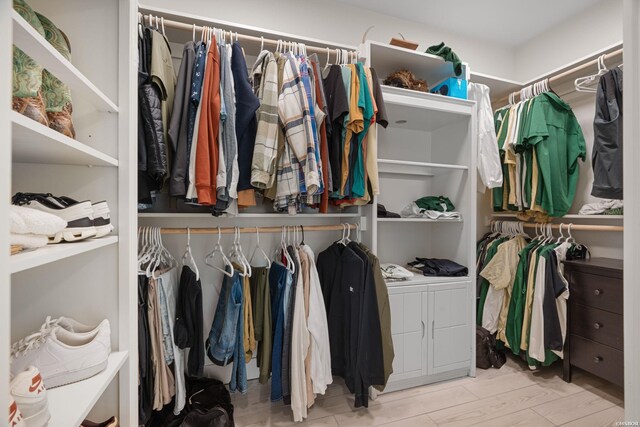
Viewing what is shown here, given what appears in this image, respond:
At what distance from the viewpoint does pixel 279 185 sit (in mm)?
1456

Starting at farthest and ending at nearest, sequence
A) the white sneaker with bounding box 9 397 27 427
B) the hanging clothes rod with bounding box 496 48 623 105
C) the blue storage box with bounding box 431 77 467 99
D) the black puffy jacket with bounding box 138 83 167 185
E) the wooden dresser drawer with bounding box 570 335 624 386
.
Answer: the blue storage box with bounding box 431 77 467 99
the hanging clothes rod with bounding box 496 48 623 105
the wooden dresser drawer with bounding box 570 335 624 386
the black puffy jacket with bounding box 138 83 167 185
the white sneaker with bounding box 9 397 27 427

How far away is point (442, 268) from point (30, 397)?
204 cm

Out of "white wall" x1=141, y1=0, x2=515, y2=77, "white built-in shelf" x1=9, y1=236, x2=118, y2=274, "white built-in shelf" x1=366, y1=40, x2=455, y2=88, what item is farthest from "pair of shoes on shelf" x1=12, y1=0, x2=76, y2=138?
"white built-in shelf" x1=366, y1=40, x2=455, y2=88

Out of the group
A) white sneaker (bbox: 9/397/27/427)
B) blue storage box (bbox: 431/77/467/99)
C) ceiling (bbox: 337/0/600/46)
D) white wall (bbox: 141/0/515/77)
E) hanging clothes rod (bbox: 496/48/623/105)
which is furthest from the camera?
ceiling (bbox: 337/0/600/46)

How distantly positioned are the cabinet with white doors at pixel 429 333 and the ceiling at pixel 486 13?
212cm

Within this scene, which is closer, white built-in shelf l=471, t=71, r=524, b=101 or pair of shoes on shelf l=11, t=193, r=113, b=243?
pair of shoes on shelf l=11, t=193, r=113, b=243

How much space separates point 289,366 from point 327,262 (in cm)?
61

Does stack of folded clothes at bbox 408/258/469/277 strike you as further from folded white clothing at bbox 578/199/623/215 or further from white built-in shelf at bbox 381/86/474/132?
white built-in shelf at bbox 381/86/474/132

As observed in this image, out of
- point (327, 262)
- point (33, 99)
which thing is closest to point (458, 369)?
point (327, 262)

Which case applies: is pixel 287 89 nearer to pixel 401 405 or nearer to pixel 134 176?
pixel 134 176

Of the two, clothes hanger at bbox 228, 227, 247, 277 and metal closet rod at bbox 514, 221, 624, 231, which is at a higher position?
metal closet rod at bbox 514, 221, 624, 231

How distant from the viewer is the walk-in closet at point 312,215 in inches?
27.9

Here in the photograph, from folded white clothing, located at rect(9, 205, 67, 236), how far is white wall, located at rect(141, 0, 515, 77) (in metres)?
1.86

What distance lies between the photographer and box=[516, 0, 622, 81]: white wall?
204 centimetres
